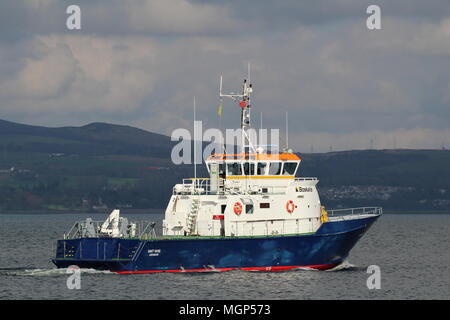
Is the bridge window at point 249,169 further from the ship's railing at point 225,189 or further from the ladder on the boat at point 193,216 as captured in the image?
the ladder on the boat at point 193,216

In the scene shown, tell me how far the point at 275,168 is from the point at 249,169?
1.46m

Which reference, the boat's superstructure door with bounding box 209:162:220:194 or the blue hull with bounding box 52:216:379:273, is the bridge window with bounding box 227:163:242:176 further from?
the blue hull with bounding box 52:216:379:273

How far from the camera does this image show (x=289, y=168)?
5022 centimetres

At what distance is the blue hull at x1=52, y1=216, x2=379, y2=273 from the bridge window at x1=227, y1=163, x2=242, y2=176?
418 centimetres

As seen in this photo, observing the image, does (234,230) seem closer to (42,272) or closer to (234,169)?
(234,169)

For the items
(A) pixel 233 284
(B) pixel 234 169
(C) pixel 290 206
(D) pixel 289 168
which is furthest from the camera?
(D) pixel 289 168

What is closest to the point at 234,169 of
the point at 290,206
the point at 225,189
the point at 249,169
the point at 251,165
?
the point at 249,169

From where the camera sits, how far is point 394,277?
50.6 metres

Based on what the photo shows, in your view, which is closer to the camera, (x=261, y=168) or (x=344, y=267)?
(x=261, y=168)

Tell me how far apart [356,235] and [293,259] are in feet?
16.0

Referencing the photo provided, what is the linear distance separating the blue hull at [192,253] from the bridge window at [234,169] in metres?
4.18
